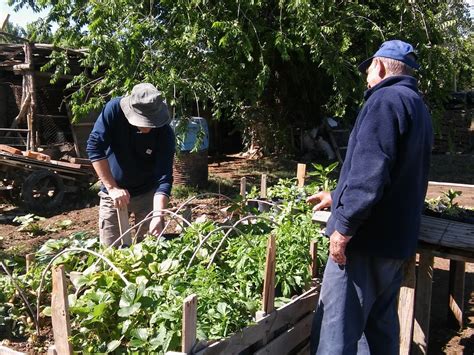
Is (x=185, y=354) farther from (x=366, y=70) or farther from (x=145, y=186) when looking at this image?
(x=145, y=186)

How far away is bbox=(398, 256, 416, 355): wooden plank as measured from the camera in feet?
10.0

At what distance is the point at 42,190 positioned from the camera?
8.23 metres

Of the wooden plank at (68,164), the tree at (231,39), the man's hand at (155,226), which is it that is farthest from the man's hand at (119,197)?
the wooden plank at (68,164)

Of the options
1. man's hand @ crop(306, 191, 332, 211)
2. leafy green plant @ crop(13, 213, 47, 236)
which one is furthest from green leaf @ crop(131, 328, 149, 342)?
leafy green plant @ crop(13, 213, 47, 236)

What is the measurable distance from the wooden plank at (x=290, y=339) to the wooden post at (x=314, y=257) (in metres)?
0.24

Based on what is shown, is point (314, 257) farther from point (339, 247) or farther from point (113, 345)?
point (113, 345)

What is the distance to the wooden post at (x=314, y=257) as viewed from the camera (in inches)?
123

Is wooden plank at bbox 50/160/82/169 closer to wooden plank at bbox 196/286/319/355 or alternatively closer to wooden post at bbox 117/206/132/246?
wooden post at bbox 117/206/132/246

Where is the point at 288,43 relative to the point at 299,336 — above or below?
above

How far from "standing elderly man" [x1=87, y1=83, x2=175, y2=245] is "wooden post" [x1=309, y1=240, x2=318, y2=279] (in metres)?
0.95

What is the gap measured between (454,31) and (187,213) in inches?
237

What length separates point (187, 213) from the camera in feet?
13.0

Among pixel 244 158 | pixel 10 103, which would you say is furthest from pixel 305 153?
pixel 10 103

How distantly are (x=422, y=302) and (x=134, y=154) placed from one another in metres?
2.11
